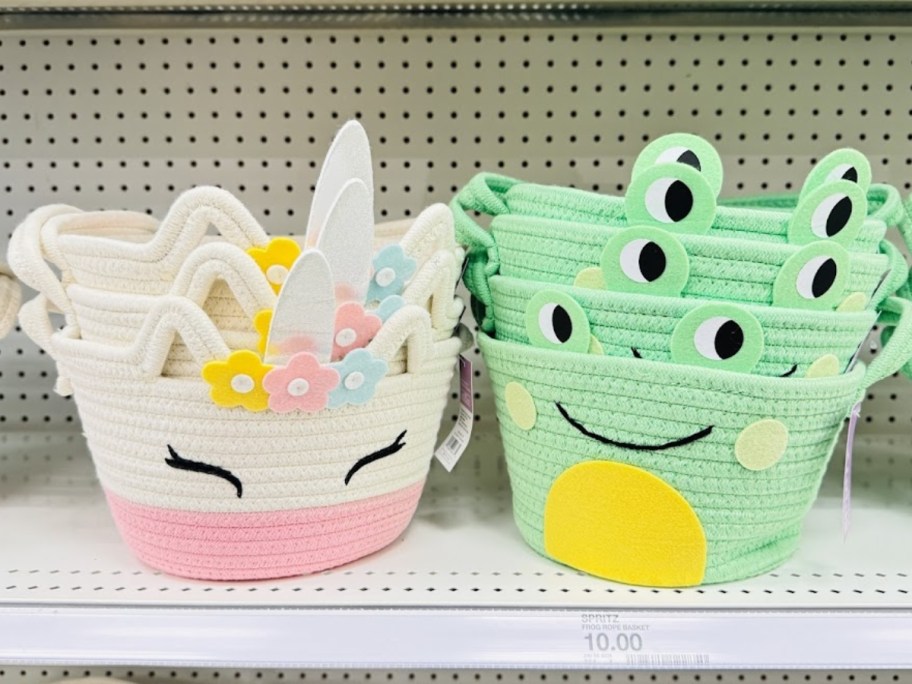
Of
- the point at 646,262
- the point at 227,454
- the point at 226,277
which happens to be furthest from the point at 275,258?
the point at 646,262

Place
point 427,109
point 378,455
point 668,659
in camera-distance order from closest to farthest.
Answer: point 668,659 < point 378,455 < point 427,109

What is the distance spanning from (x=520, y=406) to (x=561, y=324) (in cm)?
8

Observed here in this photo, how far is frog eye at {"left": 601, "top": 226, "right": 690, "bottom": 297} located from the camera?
527 millimetres

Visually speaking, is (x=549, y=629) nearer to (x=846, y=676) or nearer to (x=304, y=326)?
(x=304, y=326)

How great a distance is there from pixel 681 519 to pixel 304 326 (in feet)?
1.01

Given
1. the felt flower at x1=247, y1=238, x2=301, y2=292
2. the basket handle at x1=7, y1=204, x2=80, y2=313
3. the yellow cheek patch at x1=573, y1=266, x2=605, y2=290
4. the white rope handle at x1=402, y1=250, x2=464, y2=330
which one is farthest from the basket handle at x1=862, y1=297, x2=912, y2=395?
the basket handle at x1=7, y1=204, x2=80, y2=313

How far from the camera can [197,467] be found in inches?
22.0

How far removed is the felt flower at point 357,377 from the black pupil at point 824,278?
12.0 inches

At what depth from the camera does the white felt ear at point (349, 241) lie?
0.49m

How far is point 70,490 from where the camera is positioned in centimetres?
76

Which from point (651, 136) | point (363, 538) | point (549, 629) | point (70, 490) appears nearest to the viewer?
point (549, 629)

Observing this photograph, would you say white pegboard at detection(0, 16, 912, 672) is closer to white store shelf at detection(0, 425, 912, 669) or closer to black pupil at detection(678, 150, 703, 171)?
Result: white store shelf at detection(0, 425, 912, 669)

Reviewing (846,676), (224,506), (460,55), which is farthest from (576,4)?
(846,676)

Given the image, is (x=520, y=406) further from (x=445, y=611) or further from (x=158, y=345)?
(x=158, y=345)
